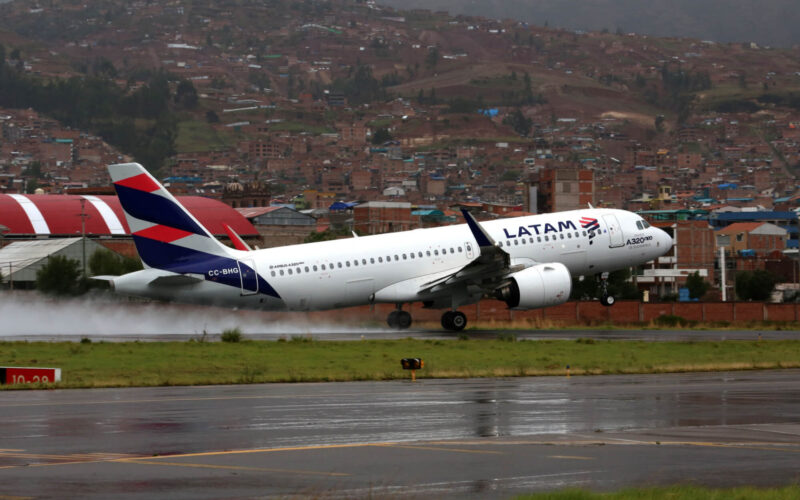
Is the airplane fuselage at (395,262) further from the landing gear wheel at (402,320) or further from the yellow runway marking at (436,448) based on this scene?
the yellow runway marking at (436,448)

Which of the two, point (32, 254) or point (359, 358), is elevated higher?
point (32, 254)

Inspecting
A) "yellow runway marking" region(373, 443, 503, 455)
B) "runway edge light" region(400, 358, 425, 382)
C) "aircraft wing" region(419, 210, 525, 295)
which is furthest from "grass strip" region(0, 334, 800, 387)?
"yellow runway marking" region(373, 443, 503, 455)

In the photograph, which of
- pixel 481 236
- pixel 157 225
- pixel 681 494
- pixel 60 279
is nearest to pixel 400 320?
pixel 481 236

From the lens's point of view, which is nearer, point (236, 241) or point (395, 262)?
point (395, 262)

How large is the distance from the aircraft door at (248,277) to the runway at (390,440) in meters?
17.9

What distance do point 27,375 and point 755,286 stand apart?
96.9 m

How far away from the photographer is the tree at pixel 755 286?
11638cm

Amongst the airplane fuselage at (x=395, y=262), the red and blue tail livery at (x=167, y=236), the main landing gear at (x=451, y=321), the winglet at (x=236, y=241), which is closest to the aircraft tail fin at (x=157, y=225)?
the red and blue tail livery at (x=167, y=236)

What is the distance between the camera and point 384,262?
165ft

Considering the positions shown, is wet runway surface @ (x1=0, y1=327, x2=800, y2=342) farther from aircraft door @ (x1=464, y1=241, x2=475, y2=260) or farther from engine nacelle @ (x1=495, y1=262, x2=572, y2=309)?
aircraft door @ (x1=464, y1=241, x2=475, y2=260)

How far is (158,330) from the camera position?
5025 cm

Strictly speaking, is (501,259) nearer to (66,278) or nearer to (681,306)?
(66,278)

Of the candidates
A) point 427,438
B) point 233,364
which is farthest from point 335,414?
point 233,364

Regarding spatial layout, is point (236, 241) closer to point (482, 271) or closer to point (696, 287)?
point (482, 271)
